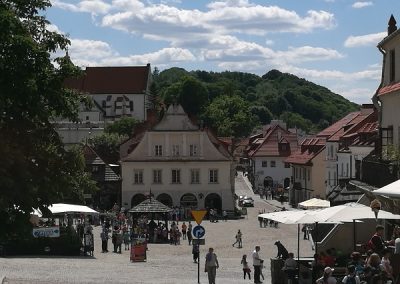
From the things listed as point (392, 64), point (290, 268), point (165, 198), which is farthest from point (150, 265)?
point (165, 198)

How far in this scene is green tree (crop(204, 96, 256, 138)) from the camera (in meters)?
184

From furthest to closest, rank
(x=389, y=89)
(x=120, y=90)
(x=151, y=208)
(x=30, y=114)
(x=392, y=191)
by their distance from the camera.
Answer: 1. (x=120, y=90)
2. (x=151, y=208)
3. (x=389, y=89)
4. (x=30, y=114)
5. (x=392, y=191)

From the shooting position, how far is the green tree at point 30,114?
22266 mm

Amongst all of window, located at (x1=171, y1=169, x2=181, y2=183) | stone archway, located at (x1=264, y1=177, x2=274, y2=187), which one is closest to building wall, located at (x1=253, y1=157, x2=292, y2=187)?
stone archway, located at (x1=264, y1=177, x2=274, y2=187)

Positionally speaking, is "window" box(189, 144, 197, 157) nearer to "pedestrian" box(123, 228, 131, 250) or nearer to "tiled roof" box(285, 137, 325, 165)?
"tiled roof" box(285, 137, 325, 165)

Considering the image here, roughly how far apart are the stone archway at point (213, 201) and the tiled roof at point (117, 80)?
9585 cm

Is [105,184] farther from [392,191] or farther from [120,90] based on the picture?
[120,90]

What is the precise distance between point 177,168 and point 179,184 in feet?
4.71

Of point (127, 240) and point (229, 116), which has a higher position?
point (229, 116)

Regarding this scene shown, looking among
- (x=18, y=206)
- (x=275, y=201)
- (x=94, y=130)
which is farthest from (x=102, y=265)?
(x=94, y=130)

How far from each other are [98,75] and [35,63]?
6518 inches

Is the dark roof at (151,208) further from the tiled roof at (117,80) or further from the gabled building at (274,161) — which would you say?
the tiled roof at (117,80)

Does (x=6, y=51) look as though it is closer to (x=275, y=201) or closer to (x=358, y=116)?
(x=358, y=116)

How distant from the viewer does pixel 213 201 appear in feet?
290
